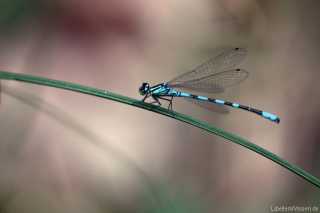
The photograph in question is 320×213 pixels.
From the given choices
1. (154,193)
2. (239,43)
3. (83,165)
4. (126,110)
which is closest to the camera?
(154,193)

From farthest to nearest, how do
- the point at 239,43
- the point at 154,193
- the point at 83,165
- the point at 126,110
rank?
the point at 239,43
the point at 126,110
the point at 83,165
the point at 154,193

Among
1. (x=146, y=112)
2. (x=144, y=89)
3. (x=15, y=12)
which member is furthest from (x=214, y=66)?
(x=15, y=12)

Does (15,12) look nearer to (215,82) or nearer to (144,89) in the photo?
(144,89)

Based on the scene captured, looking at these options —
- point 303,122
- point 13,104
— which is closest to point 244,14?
point 303,122

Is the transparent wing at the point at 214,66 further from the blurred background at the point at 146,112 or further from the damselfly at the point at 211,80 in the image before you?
the blurred background at the point at 146,112

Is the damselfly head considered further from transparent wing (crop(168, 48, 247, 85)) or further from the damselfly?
transparent wing (crop(168, 48, 247, 85))

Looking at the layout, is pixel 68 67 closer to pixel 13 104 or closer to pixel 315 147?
pixel 13 104

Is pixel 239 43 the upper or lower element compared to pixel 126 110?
upper

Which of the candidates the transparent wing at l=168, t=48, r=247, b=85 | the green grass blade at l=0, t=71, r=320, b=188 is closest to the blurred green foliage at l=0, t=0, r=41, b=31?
the transparent wing at l=168, t=48, r=247, b=85
